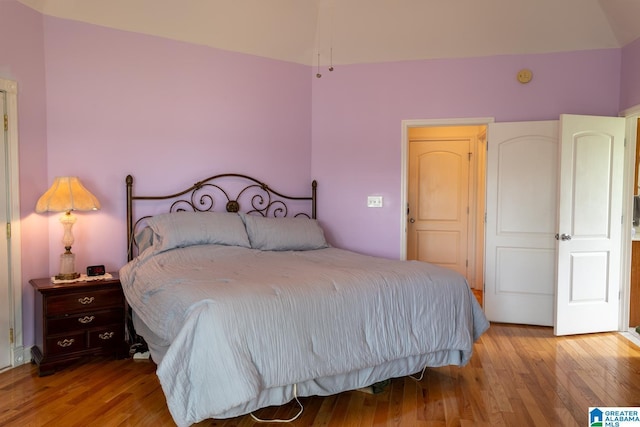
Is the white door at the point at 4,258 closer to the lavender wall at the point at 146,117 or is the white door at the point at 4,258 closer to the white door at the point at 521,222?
the lavender wall at the point at 146,117

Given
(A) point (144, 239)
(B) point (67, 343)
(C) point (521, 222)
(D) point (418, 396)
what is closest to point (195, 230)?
(A) point (144, 239)

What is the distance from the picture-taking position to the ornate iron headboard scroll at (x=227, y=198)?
378cm

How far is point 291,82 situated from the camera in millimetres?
4672

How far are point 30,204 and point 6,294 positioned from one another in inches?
25.3

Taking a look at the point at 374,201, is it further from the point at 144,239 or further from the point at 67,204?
the point at 67,204

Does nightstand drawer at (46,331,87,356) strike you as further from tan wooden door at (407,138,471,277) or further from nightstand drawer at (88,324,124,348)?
tan wooden door at (407,138,471,277)

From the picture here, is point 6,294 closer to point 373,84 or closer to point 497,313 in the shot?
point 373,84

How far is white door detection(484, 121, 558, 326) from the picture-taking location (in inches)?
167

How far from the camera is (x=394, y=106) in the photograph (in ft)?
15.1

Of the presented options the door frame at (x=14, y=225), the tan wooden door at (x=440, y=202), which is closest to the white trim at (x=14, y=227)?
the door frame at (x=14, y=225)

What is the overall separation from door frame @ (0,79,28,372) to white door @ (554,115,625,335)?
423 centimetres

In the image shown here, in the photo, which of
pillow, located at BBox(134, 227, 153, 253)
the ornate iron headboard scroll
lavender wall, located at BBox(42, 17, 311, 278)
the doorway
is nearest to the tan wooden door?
the doorway

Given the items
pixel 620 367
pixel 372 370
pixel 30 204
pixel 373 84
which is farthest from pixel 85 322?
pixel 620 367

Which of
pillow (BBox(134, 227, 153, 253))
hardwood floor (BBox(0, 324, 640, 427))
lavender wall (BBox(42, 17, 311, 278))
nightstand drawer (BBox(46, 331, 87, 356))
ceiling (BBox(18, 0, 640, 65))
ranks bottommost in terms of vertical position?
hardwood floor (BBox(0, 324, 640, 427))
